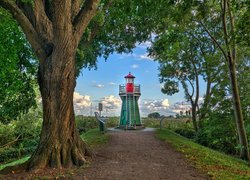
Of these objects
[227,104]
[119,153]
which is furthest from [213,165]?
[227,104]

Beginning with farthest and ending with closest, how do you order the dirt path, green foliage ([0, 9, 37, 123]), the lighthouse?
the lighthouse < green foliage ([0, 9, 37, 123]) < the dirt path

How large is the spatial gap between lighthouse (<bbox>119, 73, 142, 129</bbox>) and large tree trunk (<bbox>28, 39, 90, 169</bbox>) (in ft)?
63.7

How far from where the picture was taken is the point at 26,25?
956 cm

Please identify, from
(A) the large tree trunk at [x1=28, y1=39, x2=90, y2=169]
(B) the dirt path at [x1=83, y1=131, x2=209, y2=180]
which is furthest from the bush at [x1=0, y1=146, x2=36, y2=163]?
(A) the large tree trunk at [x1=28, y1=39, x2=90, y2=169]

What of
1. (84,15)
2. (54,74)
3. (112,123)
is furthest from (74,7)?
(112,123)

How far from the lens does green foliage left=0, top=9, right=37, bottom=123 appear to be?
15836mm

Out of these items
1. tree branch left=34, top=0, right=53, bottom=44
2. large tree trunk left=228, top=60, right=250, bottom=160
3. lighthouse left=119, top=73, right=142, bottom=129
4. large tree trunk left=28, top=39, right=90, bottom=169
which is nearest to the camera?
large tree trunk left=28, top=39, right=90, bottom=169

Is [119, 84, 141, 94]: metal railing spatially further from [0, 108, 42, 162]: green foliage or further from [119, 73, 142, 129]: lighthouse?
[0, 108, 42, 162]: green foliage

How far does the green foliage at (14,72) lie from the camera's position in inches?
623

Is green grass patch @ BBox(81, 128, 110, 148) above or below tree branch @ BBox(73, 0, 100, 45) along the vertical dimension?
below

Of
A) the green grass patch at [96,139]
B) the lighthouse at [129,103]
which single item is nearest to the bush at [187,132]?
the lighthouse at [129,103]

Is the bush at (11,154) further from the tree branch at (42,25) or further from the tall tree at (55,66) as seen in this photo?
the tree branch at (42,25)

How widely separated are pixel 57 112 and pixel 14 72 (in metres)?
8.35

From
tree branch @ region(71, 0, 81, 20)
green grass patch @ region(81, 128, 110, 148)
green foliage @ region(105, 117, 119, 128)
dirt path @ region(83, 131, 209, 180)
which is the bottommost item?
dirt path @ region(83, 131, 209, 180)
